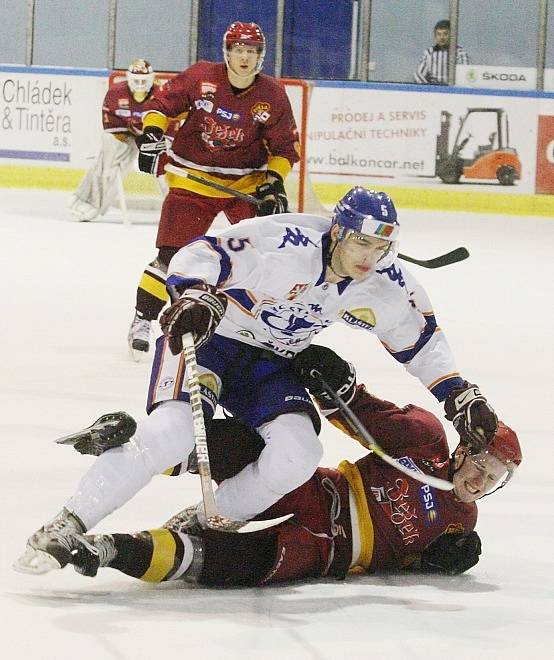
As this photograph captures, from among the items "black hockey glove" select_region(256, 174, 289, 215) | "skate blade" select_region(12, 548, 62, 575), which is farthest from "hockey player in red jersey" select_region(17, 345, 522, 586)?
"black hockey glove" select_region(256, 174, 289, 215)

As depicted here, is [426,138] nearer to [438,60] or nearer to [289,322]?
[438,60]

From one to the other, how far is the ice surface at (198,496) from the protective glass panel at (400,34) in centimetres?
417

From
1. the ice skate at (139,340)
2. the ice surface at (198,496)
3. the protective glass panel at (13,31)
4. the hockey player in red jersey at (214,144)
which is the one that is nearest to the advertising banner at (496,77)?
the protective glass panel at (13,31)

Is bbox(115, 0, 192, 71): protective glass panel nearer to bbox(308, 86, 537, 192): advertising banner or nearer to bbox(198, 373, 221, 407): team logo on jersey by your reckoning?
bbox(308, 86, 537, 192): advertising banner

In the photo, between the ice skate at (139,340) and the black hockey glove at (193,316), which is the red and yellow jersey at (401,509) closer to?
the black hockey glove at (193,316)

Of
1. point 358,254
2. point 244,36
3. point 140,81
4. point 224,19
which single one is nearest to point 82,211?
point 140,81

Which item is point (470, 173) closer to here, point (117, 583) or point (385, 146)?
point (385, 146)

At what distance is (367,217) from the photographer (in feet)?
8.75

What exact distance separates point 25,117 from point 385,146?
2.74 metres

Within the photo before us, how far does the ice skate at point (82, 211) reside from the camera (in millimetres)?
9641

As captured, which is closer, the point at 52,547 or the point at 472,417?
the point at 52,547

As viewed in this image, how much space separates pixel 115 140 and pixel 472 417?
7.35 metres

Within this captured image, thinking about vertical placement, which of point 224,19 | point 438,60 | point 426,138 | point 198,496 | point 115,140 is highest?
point 224,19

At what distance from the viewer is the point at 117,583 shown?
2.54 meters
